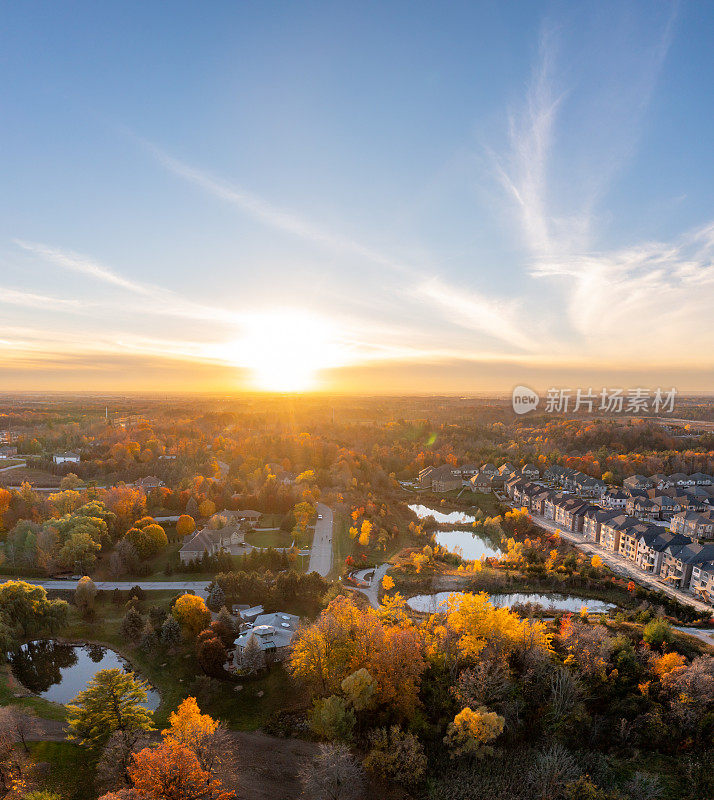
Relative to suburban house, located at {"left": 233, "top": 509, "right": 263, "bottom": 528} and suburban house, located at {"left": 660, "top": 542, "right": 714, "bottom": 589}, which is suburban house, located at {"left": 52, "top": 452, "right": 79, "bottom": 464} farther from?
suburban house, located at {"left": 660, "top": 542, "right": 714, "bottom": 589}

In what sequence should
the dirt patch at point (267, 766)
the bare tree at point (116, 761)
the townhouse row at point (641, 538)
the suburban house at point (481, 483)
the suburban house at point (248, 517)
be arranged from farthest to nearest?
the suburban house at point (481, 483) → the suburban house at point (248, 517) → the townhouse row at point (641, 538) → the dirt patch at point (267, 766) → the bare tree at point (116, 761)

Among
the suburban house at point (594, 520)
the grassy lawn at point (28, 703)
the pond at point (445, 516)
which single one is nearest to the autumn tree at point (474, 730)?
the grassy lawn at point (28, 703)

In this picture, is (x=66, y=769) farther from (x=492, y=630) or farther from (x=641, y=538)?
(x=641, y=538)

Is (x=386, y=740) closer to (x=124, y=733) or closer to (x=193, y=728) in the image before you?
(x=193, y=728)

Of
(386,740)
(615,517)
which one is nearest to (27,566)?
(386,740)

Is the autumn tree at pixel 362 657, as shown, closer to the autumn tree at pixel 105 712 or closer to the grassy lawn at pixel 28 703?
the autumn tree at pixel 105 712

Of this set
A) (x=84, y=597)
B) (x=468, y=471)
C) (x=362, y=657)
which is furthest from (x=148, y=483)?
(x=468, y=471)

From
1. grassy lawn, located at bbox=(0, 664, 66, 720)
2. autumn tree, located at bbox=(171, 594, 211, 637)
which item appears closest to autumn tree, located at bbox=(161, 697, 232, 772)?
grassy lawn, located at bbox=(0, 664, 66, 720)
